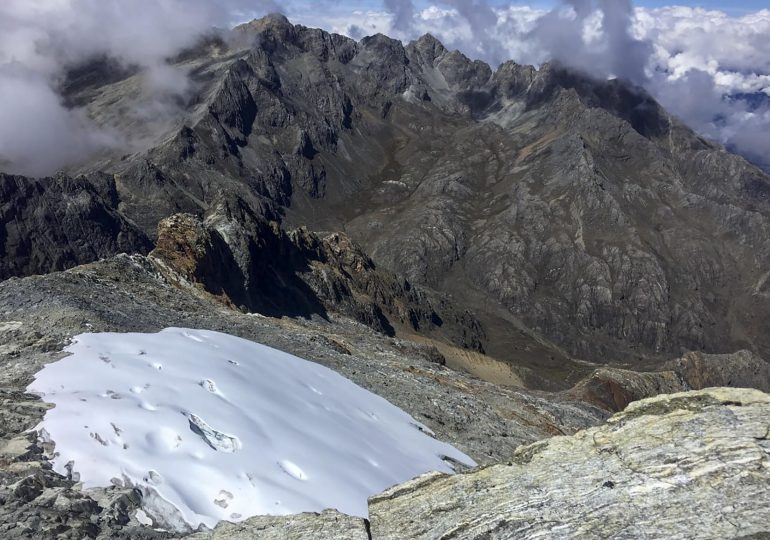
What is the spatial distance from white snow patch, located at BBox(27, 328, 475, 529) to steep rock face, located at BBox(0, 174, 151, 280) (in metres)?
160

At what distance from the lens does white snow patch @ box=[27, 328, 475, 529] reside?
52.6ft

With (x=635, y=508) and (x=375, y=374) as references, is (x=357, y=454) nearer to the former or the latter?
(x=635, y=508)

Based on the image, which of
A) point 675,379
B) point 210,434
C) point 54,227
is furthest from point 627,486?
point 54,227

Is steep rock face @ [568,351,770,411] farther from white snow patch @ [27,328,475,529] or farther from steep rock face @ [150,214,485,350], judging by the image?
white snow patch @ [27,328,475,529]

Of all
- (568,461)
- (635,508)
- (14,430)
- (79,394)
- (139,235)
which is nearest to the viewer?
(635,508)

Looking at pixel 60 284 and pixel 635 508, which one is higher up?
pixel 635 508

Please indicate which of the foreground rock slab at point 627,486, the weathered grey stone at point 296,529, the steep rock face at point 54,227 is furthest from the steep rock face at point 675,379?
the steep rock face at point 54,227

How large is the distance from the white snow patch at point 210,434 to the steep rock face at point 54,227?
160276mm

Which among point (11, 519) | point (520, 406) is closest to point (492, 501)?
point (11, 519)

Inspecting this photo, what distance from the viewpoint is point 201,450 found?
1761 cm

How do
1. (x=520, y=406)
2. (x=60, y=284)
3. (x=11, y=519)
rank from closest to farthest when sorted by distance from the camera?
1. (x=11, y=519)
2. (x=60, y=284)
3. (x=520, y=406)

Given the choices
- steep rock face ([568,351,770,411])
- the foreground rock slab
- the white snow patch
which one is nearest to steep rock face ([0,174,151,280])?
steep rock face ([568,351,770,411])

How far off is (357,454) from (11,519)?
37.1 feet

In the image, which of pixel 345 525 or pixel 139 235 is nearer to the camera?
pixel 345 525
